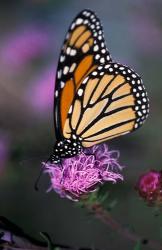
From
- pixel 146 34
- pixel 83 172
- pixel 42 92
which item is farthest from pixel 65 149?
pixel 42 92

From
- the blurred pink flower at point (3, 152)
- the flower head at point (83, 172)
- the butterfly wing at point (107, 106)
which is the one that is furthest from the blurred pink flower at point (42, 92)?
the flower head at point (83, 172)

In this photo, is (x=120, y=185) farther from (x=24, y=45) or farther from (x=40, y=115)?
(x=24, y=45)

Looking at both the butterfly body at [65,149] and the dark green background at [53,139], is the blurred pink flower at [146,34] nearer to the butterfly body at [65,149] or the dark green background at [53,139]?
the dark green background at [53,139]

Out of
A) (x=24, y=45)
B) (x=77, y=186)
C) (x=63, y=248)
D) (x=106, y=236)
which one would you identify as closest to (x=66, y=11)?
(x=24, y=45)

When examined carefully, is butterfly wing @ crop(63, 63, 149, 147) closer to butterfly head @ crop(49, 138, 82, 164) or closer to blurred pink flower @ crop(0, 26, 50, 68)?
butterfly head @ crop(49, 138, 82, 164)

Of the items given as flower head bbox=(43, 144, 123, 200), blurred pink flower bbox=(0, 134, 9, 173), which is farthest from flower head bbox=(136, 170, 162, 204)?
blurred pink flower bbox=(0, 134, 9, 173)

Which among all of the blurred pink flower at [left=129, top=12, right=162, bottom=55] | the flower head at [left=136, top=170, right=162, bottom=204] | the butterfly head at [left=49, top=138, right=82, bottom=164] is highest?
the blurred pink flower at [left=129, top=12, right=162, bottom=55]
